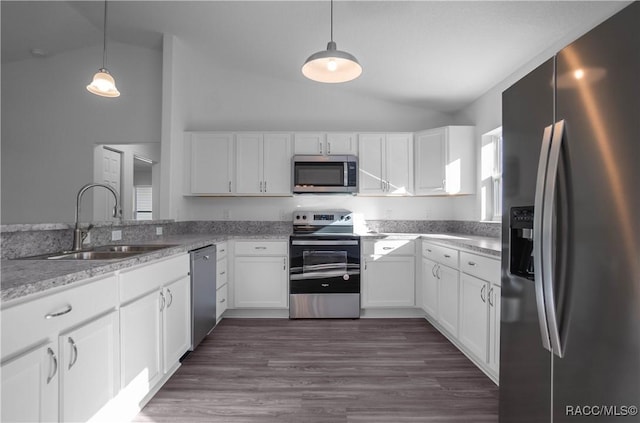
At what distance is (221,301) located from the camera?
10.8ft

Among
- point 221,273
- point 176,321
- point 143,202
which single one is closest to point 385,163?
point 221,273

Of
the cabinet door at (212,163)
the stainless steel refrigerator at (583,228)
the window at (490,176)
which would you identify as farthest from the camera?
the cabinet door at (212,163)

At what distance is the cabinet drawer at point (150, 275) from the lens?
5.42 ft

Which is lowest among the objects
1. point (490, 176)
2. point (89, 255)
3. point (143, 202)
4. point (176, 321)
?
point (176, 321)

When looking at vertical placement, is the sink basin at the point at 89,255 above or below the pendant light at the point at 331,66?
below

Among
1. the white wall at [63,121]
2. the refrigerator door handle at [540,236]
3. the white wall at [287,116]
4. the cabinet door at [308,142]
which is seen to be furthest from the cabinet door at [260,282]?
the refrigerator door handle at [540,236]

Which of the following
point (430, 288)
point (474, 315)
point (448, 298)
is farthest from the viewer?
point (430, 288)

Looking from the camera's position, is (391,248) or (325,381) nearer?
(325,381)

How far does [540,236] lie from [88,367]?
183cm

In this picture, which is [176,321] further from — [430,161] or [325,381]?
[430,161]

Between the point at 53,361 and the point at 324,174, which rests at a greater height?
the point at 324,174

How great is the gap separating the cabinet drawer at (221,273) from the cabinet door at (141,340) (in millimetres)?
1133

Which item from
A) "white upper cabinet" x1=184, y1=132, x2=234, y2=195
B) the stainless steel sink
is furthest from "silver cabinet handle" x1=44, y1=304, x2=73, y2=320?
"white upper cabinet" x1=184, y1=132, x2=234, y2=195

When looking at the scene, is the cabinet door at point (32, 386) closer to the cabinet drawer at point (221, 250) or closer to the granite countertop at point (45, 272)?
the granite countertop at point (45, 272)
